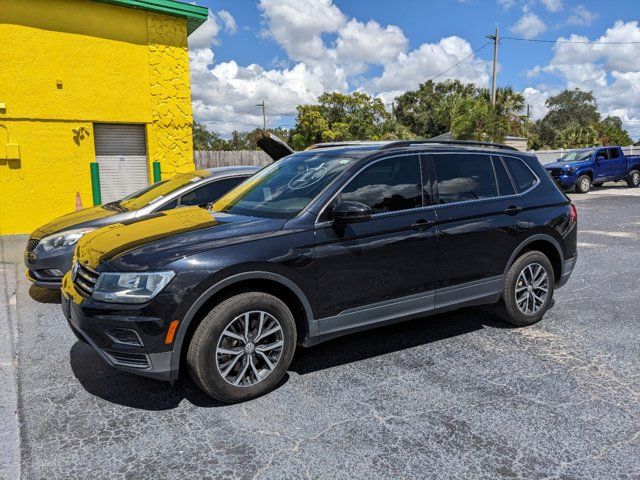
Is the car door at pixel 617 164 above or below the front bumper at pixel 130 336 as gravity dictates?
above

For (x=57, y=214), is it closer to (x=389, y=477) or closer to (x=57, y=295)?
(x=57, y=295)

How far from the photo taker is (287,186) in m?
4.19

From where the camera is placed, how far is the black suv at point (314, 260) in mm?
3219

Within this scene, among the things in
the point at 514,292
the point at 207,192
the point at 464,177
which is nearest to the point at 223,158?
the point at 207,192

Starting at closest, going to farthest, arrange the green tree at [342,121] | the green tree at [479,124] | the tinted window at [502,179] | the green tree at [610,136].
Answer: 1. the tinted window at [502,179]
2. the green tree at [479,124]
3. the green tree at [342,121]
4. the green tree at [610,136]

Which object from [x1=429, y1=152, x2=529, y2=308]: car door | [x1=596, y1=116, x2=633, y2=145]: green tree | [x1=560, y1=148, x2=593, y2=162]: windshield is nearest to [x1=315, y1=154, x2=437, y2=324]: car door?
[x1=429, y1=152, x2=529, y2=308]: car door

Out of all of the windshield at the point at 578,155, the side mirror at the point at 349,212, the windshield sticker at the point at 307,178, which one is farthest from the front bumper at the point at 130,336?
the windshield at the point at 578,155

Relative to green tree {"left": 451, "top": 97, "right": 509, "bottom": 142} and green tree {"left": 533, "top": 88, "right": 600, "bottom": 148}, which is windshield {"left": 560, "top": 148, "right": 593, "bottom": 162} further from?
green tree {"left": 533, "top": 88, "right": 600, "bottom": 148}

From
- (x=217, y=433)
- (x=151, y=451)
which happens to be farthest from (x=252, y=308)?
(x=151, y=451)

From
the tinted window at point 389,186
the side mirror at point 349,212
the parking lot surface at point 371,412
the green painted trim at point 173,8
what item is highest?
the green painted trim at point 173,8

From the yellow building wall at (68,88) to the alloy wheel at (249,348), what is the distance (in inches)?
397

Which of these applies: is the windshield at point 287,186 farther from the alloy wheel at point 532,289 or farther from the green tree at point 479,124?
the green tree at point 479,124

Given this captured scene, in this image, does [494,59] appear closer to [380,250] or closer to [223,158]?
[223,158]

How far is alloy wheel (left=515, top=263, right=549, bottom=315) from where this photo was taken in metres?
4.79
